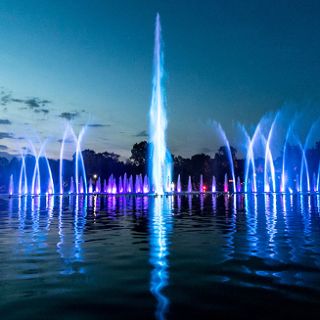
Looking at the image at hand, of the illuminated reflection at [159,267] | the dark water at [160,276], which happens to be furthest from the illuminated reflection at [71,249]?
the illuminated reflection at [159,267]

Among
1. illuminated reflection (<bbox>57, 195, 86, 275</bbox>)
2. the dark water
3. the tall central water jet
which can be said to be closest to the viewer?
the dark water

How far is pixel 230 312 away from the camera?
567 centimetres

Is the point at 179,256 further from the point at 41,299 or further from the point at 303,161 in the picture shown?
the point at 303,161

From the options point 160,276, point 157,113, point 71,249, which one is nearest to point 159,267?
point 160,276

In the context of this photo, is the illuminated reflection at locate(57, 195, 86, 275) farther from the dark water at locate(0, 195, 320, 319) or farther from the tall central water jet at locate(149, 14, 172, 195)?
the tall central water jet at locate(149, 14, 172, 195)

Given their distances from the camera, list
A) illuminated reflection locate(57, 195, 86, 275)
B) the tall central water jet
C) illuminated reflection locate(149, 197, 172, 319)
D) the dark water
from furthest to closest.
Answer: the tall central water jet < illuminated reflection locate(57, 195, 86, 275) < illuminated reflection locate(149, 197, 172, 319) < the dark water

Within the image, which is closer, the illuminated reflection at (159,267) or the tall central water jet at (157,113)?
the illuminated reflection at (159,267)

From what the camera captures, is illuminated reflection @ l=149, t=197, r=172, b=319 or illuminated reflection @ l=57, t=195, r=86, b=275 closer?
illuminated reflection @ l=149, t=197, r=172, b=319

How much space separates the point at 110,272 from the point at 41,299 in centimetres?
217

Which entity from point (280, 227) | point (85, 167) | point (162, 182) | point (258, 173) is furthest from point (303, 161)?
point (280, 227)

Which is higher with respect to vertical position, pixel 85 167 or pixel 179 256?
pixel 85 167

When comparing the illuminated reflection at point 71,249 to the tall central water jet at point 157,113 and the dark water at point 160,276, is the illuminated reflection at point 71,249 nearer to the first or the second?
the dark water at point 160,276

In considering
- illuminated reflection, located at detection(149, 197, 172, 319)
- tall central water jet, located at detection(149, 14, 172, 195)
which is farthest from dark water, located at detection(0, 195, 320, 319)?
tall central water jet, located at detection(149, 14, 172, 195)

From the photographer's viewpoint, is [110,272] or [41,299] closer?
[41,299]
